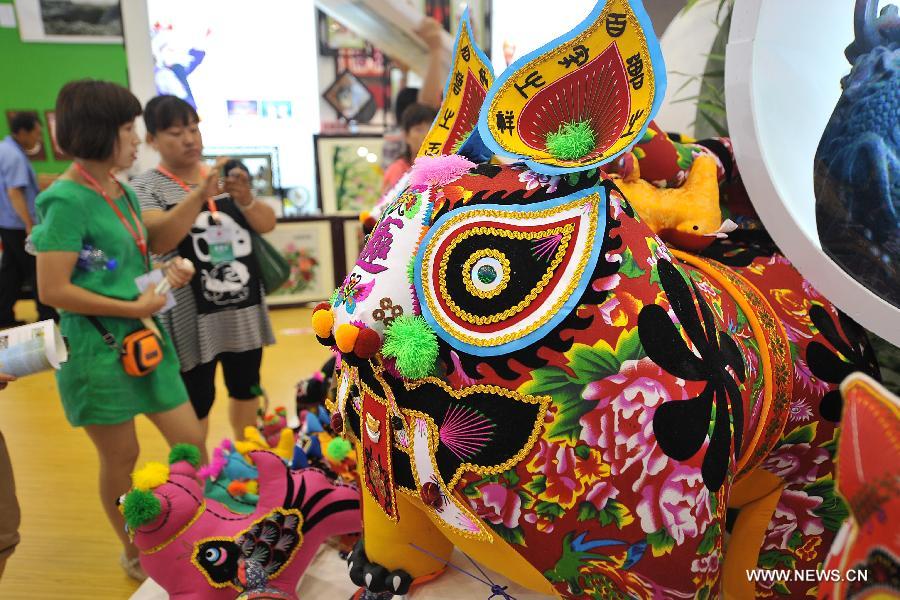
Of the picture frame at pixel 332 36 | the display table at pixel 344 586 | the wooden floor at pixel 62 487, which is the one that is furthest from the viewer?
the picture frame at pixel 332 36

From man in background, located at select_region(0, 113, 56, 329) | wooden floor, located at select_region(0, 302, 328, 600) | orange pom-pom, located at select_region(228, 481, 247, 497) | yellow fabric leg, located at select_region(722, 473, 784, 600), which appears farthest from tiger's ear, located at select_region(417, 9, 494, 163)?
man in background, located at select_region(0, 113, 56, 329)

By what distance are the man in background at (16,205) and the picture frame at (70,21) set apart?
1.55ft

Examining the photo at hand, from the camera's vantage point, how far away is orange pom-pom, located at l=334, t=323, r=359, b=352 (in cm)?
62

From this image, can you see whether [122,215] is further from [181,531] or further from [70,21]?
[70,21]

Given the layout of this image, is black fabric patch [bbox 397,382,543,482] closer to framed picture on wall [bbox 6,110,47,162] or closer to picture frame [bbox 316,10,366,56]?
framed picture on wall [bbox 6,110,47,162]

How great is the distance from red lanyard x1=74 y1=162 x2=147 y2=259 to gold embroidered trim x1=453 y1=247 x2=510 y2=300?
3.49ft

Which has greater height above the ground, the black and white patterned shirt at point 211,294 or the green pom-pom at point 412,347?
the green pom-pom at point 412,347

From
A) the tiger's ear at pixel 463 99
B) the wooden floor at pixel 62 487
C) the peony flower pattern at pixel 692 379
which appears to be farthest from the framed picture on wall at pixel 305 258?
the peony flower pattern at pixel 692 379

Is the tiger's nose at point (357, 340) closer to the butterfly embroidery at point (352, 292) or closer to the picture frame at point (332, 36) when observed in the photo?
the butterfly embroidery at point (352, 292)

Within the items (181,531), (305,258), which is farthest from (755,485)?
(305,258)

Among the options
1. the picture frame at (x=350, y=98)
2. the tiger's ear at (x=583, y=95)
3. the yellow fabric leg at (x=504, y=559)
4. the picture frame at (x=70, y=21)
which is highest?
the picture frame at (x=70, y=21)

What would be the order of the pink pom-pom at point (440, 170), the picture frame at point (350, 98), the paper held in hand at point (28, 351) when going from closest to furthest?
the pink pom-pom at point (440, 170), the paper held in hand at point (28, 351), the picture frame at point (350, 98)

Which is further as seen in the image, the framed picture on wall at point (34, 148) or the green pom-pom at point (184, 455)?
the framed picture on wall at point (34, 148)

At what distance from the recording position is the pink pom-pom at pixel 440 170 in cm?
69
